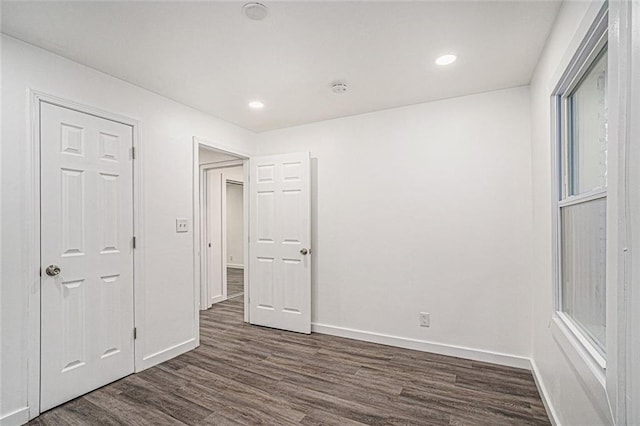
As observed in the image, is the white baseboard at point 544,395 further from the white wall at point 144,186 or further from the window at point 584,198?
the white wall at point 144,186

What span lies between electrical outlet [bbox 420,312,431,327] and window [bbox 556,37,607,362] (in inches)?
53.5

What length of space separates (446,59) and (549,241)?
57.4 inches

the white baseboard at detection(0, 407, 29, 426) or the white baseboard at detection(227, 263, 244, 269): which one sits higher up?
the white baseboard at detection(0, 407, 29, 426)

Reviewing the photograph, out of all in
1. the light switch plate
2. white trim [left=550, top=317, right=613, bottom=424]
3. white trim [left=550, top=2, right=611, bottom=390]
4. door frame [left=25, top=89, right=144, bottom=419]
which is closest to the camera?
white trim [left=550, top=317, right=613, bottom=424]

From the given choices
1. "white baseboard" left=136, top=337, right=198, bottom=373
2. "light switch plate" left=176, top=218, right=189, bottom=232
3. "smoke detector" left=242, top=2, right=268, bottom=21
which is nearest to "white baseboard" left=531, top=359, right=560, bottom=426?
"smoke detector" left=242, top=2, right=268, bottom=21

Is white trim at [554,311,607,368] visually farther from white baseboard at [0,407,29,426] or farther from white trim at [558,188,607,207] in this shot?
white baseboard at [0,407,29,426]

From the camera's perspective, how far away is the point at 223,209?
207 inches

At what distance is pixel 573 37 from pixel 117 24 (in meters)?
2.50

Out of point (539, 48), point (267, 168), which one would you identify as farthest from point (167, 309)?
point (539, 48)

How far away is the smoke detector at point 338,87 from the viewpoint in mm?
2695

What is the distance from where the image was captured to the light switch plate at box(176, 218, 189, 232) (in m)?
3.07

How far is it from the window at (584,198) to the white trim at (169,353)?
312cm

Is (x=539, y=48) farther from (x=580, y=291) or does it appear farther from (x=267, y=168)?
(x=267, y=168)

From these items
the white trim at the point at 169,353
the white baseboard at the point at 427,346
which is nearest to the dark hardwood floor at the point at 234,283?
the white trim at the point at 169,353
